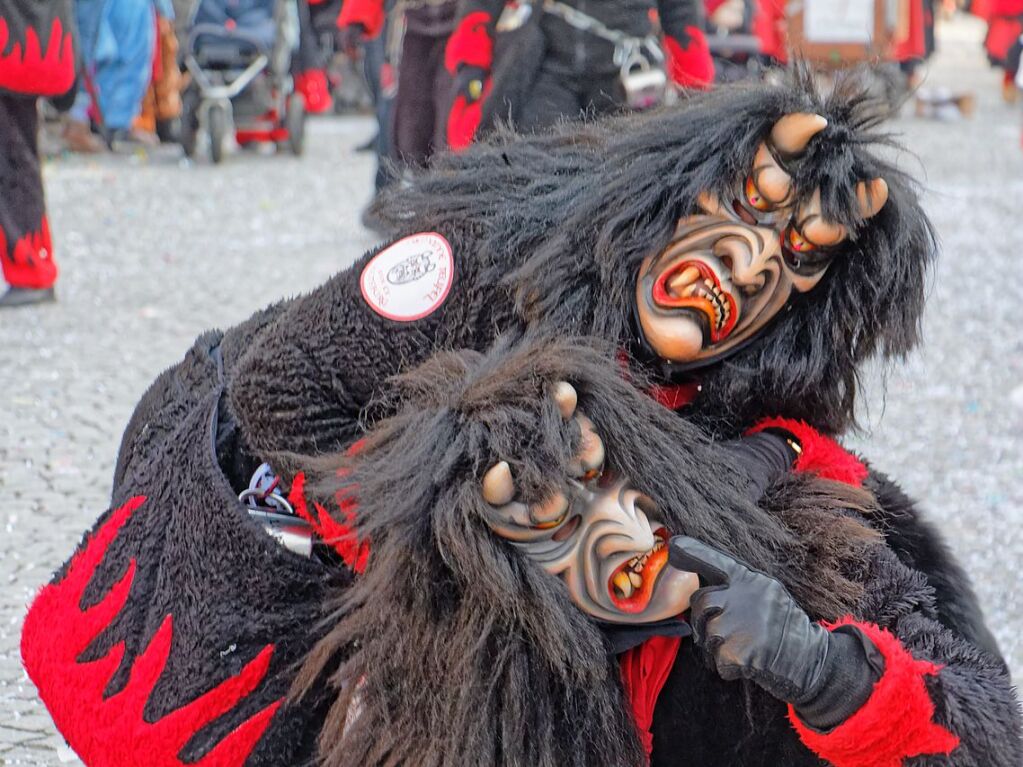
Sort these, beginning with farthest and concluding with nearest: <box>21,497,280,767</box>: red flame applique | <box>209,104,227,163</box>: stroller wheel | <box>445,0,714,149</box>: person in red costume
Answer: <box>209,104,227,163</box>: stroller wheel → <box>445,0,714,149</box>: person in red costume → <box>21,497,280,767</box>: red flame applique

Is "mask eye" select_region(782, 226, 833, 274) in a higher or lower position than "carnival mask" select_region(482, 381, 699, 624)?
higher

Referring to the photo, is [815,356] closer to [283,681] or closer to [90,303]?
[283,681]

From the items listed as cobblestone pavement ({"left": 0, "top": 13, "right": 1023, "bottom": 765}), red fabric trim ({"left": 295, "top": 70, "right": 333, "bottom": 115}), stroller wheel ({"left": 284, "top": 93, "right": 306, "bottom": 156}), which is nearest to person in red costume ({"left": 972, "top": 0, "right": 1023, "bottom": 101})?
cobblestone pavement ({"left": 0, "top": 13, "right": 1023, "bottom": 765})

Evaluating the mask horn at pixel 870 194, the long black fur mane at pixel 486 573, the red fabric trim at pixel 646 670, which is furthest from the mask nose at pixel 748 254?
the red fabric trim at pixel 646 670

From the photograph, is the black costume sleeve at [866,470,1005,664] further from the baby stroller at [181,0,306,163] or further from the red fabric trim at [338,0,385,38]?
the baby stroller at [181,0,306,163]

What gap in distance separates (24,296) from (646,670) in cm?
371

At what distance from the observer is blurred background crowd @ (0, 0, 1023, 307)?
353cm

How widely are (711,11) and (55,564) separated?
614 centimetres

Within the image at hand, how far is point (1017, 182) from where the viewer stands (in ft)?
27.0

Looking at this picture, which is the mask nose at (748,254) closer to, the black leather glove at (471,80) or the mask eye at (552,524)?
the mask eye at (552,524)

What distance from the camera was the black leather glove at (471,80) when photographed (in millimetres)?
3676

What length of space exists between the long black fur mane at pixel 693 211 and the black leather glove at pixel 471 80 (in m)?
2.04

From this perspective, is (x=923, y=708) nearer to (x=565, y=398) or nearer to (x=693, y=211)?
(x=565, y=398)

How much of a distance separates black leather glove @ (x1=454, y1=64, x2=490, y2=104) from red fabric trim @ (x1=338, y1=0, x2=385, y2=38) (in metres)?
1.20
